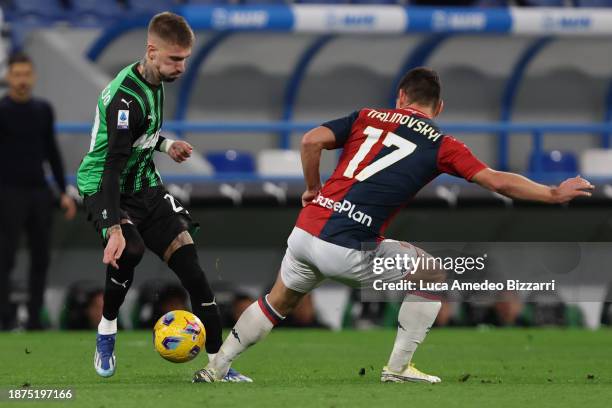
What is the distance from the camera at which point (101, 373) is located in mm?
7703

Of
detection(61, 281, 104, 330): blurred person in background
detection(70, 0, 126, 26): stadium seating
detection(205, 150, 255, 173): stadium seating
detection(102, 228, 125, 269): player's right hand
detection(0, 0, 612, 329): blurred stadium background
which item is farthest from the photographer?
detection(70, 0, 126, 26): stadium seating

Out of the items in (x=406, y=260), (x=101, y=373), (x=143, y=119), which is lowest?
(x=101, y=373)

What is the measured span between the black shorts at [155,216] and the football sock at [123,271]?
0.17 metres

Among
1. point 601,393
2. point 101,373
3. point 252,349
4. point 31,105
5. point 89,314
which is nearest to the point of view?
point 601,393

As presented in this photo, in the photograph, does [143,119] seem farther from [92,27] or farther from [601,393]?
[92,27]

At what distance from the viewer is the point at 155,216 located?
784 centimetres

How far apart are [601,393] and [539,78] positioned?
1038 centimetres

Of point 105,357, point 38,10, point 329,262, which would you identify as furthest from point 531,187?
point 38,10

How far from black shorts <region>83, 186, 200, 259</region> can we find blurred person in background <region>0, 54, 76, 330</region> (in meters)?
4.41

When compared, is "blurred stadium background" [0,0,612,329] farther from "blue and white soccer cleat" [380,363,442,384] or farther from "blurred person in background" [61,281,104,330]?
"blue and white soccer cleat" [380,363,442,384]

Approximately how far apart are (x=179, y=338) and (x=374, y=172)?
1311mm

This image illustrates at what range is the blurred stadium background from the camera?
1402cm

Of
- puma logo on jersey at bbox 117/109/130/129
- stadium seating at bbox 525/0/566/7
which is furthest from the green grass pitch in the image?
stadium seating at bbox 525/0/566/7

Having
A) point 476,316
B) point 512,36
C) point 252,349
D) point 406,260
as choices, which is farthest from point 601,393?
point 512,36
